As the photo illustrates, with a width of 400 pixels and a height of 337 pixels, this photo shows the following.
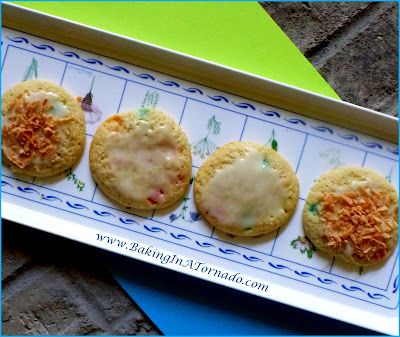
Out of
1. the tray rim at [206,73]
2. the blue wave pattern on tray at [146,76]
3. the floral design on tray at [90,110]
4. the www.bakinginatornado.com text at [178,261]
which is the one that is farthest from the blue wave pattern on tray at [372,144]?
the floral design on tray at [90,110]

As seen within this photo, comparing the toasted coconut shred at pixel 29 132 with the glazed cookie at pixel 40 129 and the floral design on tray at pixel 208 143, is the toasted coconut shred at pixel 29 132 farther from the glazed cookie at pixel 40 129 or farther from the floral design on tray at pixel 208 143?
the floral design on tray at pixel 208 143

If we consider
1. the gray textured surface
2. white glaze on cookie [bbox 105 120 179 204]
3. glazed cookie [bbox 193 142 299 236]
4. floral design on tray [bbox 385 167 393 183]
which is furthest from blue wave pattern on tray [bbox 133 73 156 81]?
floral design on tray [bbox 385 167 393 183]

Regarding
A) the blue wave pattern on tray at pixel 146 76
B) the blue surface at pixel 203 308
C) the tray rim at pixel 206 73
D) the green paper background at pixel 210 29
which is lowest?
the blue surface at pixel 203 308

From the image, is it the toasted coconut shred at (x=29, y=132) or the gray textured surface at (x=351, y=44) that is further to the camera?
the gray textured surface at (x=351, y=44)

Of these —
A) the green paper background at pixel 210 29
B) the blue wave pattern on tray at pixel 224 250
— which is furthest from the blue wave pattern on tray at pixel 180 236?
the green paper background at pixel 210 29

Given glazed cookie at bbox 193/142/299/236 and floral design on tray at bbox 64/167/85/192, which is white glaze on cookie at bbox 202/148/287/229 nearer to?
glazed cookie at bbox 193/142/299/236

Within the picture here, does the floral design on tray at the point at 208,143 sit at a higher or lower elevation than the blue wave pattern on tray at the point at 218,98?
lower

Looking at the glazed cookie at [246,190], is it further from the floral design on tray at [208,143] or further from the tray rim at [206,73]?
the tray rim at [206,73]
